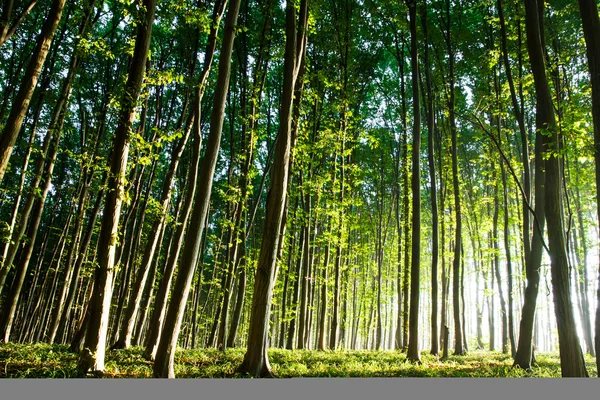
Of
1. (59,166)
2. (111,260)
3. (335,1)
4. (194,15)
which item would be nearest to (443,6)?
(335,1)

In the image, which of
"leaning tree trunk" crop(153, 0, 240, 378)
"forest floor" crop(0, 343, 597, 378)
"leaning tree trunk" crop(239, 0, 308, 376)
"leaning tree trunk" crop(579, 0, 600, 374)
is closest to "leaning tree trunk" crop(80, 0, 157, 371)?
"forest floor" crop(0, 343, 597, 378)

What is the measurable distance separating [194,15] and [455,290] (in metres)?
11.6

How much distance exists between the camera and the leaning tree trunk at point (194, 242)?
17.6 feet

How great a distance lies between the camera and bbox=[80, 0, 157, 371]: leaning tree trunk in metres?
5.31

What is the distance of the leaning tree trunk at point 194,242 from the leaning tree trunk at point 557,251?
570 cm

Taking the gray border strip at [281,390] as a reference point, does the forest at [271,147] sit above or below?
above

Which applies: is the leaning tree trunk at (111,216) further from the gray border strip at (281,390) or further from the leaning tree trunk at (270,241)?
the leaning tree trunk at (270,241)

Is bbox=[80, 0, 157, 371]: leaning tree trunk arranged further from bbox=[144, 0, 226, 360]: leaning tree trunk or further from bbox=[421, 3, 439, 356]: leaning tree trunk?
bbox=[421, 3, 439, 356]: leaning tree trunk

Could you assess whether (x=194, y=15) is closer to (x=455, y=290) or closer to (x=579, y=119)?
(x=579, y=119)

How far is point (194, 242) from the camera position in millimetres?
5832

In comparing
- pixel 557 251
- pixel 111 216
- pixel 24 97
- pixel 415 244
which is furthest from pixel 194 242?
pixel 415 244

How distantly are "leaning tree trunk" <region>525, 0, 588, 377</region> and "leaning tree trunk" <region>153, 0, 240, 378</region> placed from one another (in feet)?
18.7

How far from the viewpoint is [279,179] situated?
696 cm

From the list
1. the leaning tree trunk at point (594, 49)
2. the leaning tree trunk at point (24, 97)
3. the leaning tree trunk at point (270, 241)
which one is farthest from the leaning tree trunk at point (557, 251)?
the leaning tree trunk at point (24, 97)
